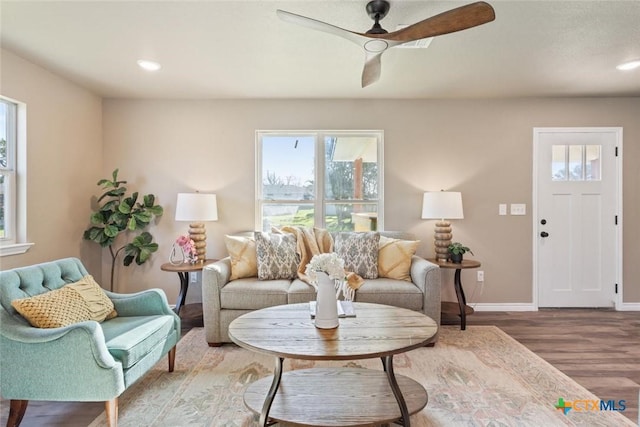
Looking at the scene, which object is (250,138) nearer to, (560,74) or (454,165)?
(454,165)

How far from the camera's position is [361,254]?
329 cm

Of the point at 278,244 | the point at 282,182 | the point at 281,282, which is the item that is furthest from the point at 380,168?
the point at 281,282

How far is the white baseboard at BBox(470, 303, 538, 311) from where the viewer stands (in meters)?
3.94

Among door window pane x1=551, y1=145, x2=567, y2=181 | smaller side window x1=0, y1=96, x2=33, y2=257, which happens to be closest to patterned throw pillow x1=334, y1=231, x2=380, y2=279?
door window pane x1=551, y1=145, x2=567, y2=181

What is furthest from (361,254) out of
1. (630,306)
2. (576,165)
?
(630,306)

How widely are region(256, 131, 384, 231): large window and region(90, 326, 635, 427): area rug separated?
1.63 meters

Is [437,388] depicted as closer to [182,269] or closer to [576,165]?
[182,269]

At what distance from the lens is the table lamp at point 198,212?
11.5ft

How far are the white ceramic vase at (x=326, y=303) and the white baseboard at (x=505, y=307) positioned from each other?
2696 millimetres

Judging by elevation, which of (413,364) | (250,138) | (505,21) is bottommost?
(413,364)

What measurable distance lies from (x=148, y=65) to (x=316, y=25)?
189 cm

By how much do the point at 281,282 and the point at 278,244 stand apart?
370 mm

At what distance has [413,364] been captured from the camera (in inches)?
103

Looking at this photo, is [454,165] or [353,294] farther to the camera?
[454,165]
